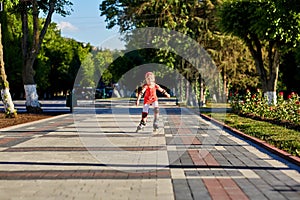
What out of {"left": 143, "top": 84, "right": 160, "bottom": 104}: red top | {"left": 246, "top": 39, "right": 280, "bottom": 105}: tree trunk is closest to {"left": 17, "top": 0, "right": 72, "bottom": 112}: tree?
{"left": 246, "top": 39, "right": 280, "bottom": 105}: tree trunk

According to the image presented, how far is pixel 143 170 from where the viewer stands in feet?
30.3

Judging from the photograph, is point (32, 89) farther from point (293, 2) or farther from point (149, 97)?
point (293, 2)

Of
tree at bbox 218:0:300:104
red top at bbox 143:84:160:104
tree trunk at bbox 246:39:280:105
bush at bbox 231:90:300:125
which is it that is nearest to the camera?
red top at bbox 143:84:160:104

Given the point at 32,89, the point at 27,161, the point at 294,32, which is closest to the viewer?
the point at 27,161

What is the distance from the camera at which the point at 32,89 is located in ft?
101

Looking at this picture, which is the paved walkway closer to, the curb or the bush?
the curb

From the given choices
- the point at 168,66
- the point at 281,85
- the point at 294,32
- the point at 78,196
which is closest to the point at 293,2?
the point at 294,32

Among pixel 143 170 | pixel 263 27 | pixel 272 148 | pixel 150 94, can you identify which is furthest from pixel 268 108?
pixel 143 170

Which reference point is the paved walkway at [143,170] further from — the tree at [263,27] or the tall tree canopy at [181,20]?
the tall tree canopy at [181,20]

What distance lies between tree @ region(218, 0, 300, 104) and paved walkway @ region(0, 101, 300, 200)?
48.7 ft

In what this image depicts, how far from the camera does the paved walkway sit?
725cm

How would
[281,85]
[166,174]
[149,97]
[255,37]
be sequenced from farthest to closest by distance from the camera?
[281,85]
[255,37]
[149,97]
[166,174]

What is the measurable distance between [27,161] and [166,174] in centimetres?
320

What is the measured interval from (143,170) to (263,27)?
20941 mm
